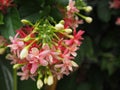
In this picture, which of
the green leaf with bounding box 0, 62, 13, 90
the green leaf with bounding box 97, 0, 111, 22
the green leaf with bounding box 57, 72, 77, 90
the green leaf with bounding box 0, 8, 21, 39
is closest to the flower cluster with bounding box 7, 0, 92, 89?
the green leaf with bounding box 0, 8, 21, 39

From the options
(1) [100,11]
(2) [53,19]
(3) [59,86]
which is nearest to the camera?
(2) [53,19]

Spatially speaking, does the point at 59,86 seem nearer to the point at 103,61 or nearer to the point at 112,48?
the point at 103,61

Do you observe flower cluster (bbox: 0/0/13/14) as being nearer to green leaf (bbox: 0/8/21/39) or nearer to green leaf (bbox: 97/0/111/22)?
green leaf (bbox: 0/8/21/39)

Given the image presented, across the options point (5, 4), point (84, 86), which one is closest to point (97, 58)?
point (84, 86)

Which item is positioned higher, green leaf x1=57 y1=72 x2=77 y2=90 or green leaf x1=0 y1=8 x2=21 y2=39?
green leaf x1=0 y1=8 x2=21 y2=39

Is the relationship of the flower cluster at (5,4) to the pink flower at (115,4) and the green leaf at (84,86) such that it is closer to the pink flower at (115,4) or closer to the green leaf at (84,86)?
the pink flower at (115,4)

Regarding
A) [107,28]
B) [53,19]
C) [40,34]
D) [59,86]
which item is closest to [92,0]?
[107,28]

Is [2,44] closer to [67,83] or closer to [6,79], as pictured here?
[6,79]
